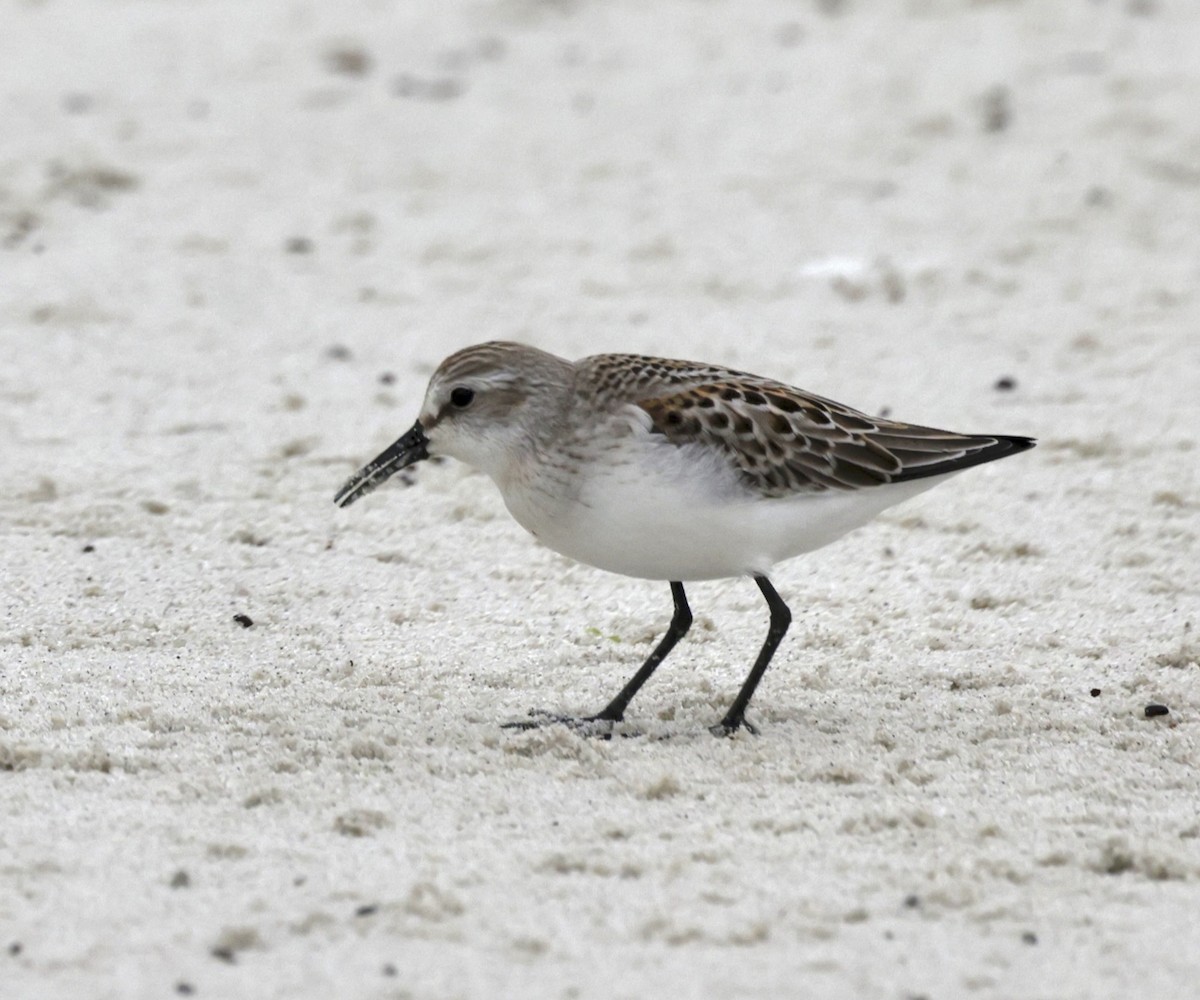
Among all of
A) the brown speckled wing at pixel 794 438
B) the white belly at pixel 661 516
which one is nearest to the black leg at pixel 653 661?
the white belly at pixel 661 516

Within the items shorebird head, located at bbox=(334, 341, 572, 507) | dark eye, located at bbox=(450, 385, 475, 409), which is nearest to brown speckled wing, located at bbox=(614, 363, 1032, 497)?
shorebird head, located at bbox=(334, 341, 572, 507)

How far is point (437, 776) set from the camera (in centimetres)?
480

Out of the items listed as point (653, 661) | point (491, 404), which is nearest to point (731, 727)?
point (653, 661)

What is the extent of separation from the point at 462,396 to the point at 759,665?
1097 mm

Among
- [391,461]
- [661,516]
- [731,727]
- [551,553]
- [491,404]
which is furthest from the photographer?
[551,553]

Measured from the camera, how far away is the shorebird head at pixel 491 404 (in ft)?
17.0

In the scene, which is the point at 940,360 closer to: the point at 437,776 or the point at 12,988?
the point at 437,776

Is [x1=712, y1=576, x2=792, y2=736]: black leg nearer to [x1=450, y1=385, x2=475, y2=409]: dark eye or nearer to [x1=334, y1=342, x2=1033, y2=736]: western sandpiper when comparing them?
[x1=334, y1=342, x2=1033, y2=736]: western sandpiper

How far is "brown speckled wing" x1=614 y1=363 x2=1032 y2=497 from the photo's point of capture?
5.12m

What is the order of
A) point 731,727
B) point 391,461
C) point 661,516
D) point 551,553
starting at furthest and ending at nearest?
point 551,553
point 391,461
point 731,727
point 661,516

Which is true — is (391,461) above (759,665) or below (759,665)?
above

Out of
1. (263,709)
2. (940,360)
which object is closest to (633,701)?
(263,709)

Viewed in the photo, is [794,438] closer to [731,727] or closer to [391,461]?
[731,727]

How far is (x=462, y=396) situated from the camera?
5328 millimetres
